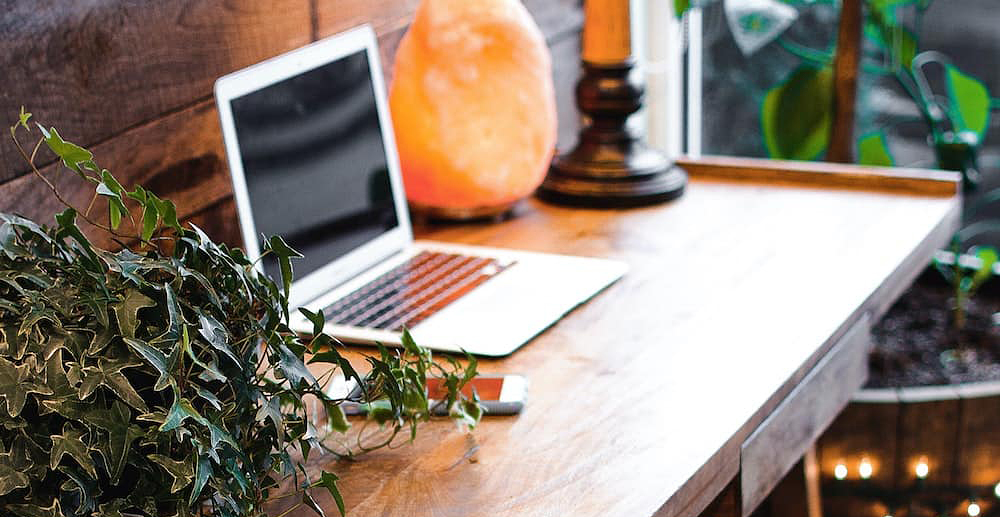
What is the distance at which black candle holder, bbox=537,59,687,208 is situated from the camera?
1758 mm

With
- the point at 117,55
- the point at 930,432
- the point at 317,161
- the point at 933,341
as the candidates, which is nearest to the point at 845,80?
the point at 933,341

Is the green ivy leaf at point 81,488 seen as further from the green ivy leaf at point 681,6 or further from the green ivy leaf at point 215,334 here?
the green ivy leaf at point 681,6

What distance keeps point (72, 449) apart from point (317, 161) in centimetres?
64

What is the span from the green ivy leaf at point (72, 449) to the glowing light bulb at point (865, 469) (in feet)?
4.06

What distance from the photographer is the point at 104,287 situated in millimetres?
834

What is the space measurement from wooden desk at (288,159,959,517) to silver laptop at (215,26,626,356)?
6 centimetres

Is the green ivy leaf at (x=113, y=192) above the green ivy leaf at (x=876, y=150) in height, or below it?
above

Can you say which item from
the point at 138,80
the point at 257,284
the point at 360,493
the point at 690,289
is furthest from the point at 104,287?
the point at 690,289

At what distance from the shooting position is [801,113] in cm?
229

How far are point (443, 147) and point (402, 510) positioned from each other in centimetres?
73

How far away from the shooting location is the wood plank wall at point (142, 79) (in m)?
1.19

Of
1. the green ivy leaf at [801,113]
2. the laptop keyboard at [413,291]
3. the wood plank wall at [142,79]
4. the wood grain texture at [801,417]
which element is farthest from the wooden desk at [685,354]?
the green ivy leaf at [801,113]

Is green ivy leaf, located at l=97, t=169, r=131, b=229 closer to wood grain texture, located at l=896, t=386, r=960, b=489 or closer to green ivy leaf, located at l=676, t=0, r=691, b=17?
wood grain texture, located at l=896, t=386, r=960, b=489

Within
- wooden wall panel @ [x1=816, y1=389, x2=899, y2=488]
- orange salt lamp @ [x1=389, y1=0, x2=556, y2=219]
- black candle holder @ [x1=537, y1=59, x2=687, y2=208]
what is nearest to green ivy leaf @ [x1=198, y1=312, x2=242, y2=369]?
orange salt lamp @ [x1=389, y1=0, x2=556, y2=219]
